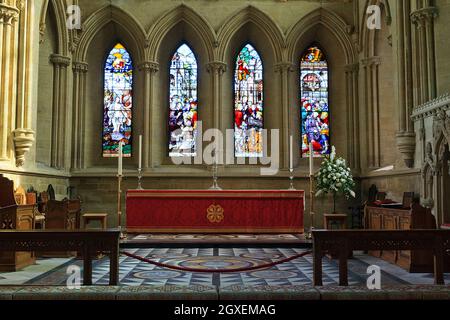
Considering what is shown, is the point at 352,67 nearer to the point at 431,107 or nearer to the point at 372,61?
the point at 372,61

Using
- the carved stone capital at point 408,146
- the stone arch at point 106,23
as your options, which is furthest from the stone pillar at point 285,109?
the stone arch at point 106,23

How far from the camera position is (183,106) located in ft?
49.0

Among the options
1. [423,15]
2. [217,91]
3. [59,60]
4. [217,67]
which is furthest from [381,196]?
[59,60]

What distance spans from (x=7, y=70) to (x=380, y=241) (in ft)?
27.5

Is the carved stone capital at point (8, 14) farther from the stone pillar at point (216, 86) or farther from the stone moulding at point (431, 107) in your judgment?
the stone moulding at point (431, 107)

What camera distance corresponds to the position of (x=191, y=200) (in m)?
11.3

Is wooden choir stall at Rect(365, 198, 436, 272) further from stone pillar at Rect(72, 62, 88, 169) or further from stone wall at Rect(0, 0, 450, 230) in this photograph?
stone pillar at Rect(72, 62, 88, 169)

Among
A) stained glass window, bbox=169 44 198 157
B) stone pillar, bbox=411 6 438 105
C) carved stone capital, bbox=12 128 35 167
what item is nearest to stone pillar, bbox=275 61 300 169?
stained glass window, bbox=169 44 198 157

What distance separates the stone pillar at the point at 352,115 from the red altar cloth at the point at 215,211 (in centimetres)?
387

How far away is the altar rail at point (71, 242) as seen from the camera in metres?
5.36

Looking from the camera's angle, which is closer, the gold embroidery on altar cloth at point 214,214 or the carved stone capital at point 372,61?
the gold embroidery on altar cloth at point 214,214
